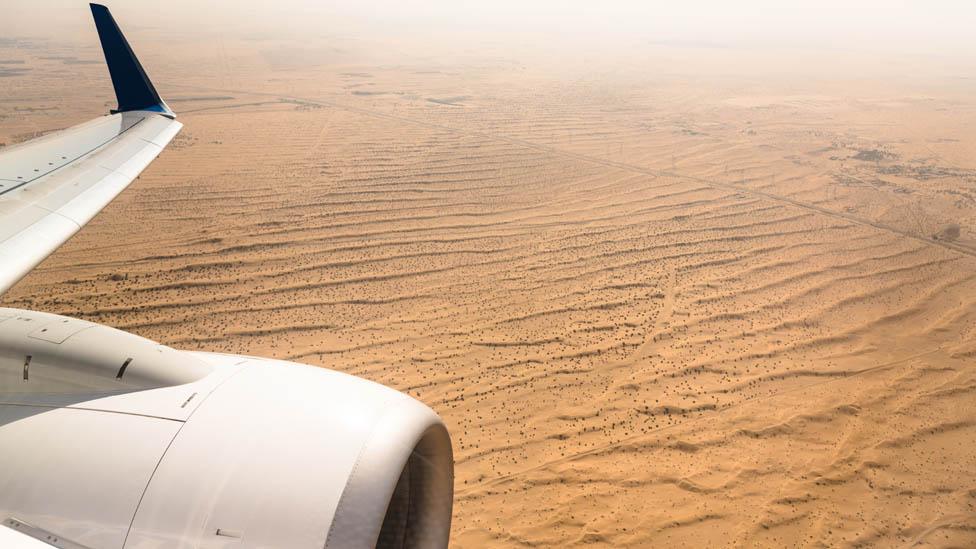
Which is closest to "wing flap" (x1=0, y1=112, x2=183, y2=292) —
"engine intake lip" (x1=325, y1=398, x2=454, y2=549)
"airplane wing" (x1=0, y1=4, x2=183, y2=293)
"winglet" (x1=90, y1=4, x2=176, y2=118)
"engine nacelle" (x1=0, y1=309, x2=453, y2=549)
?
"airplane wing" (x1=0, y1=4, x2=183, y2=293)

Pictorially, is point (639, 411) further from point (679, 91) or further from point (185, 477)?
point (679, 91)

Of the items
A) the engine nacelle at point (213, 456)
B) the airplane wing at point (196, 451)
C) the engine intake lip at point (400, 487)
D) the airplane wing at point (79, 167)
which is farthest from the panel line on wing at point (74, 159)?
the engine intake lip at point (400, 487)

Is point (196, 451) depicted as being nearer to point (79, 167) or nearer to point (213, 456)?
point (213, 456)

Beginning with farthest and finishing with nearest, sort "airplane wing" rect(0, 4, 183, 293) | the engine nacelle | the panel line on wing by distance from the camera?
the panel line on wing
"airplane wing" rect(0, 4, 183, 293)
the engine nacelle

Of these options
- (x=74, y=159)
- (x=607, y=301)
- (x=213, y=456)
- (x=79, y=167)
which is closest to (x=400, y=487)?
(x=213, y=456)

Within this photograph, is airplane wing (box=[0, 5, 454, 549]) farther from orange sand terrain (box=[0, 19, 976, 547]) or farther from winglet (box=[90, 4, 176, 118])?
winglet (box=[90, 4, 176, 118])

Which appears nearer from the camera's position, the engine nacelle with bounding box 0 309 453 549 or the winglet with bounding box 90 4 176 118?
the engine nacelle with bounding box 0 309 453 549

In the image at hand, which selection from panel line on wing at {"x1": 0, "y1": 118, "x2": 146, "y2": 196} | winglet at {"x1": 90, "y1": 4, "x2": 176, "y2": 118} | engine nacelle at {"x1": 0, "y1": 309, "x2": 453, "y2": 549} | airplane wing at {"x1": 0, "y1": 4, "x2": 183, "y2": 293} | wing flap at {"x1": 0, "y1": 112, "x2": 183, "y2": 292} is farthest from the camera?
winglet at {"x1": 90, "y1": 4, "x2": 176, "y2": 118}

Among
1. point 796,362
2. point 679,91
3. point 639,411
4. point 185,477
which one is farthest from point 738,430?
point 679,91
